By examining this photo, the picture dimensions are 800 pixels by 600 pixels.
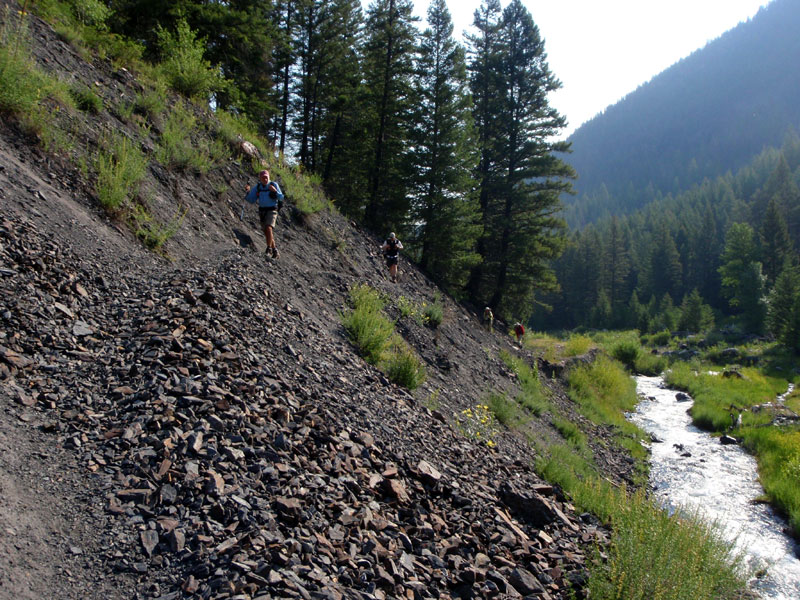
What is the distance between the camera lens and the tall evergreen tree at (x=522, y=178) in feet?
85.0

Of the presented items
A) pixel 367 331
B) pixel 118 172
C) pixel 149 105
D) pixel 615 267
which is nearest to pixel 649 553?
pixel 367 331

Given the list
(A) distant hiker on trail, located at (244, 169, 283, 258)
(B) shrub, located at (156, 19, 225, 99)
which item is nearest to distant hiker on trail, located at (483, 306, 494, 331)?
(A) distant hiker on trail, located at (244, 169, 283, 258)

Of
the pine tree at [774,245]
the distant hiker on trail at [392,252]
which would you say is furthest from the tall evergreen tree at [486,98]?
the pine tree at [774,245]

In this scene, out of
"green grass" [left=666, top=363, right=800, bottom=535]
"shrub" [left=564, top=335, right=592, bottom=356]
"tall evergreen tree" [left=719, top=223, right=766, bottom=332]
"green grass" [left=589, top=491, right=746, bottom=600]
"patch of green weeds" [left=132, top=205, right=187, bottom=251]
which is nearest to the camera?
"green grass" [left=589, top=491, right=746, bottom=600]

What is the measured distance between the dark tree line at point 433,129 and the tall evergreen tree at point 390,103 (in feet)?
0.22

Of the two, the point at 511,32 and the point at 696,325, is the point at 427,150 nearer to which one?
the point at 511,32

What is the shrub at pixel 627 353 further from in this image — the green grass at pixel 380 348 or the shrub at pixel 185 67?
the shrub at pixel 185 67

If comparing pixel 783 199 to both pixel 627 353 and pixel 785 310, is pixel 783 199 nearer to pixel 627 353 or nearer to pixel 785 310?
pixel 785 310

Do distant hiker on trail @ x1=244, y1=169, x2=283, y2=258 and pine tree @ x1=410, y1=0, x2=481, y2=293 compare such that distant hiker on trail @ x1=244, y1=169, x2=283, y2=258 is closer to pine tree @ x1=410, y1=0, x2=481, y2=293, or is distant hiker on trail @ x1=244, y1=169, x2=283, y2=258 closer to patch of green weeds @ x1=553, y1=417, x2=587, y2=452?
patch of green weeds @ x1=553, y1=417, x2=587, y2=452

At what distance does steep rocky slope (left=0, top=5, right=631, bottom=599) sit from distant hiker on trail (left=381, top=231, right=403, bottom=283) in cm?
767

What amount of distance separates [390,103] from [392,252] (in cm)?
1090

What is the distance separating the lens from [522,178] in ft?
85.9

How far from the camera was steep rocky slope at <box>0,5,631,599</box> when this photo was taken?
320cm

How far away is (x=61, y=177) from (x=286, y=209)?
23.1 ft
